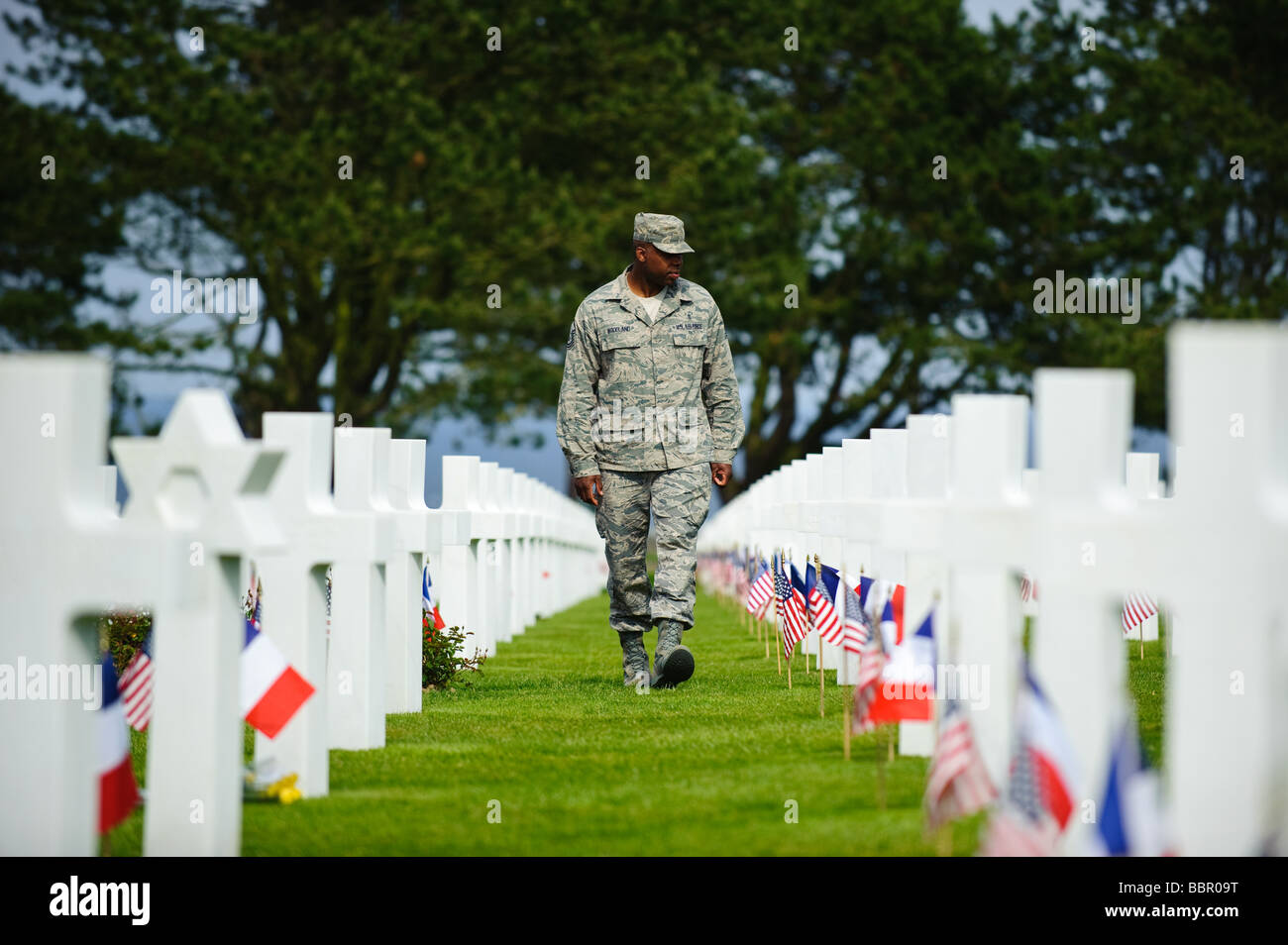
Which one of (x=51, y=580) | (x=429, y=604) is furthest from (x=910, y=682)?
(x=429, y=604)

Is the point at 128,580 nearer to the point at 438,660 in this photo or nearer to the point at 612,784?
the point at 612,784

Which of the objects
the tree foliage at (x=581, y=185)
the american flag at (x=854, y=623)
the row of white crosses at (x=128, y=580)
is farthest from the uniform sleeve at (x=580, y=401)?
the tree foliage at (x=581, y=185)

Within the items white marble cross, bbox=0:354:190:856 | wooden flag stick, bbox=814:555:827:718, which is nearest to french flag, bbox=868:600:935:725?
wooden flag stick, bbox=814:555:827:718

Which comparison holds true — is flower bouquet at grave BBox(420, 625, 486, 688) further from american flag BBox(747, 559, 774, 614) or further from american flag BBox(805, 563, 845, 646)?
american flag BBox(747, 559, 774, 614)

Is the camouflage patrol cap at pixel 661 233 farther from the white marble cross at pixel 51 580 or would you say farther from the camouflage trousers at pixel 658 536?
the white marble cross at pixel 51 580

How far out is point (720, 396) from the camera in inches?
388

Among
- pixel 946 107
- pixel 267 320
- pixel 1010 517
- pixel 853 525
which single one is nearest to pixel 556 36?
pixel 267 320

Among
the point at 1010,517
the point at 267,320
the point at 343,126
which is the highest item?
the point at 343,126

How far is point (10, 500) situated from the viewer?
394cm

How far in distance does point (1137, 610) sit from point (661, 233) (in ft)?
15.2

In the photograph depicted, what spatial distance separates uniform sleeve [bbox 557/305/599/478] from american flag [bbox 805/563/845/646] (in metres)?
1.53

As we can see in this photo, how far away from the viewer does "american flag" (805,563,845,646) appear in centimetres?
821

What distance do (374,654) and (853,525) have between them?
2.05 m
